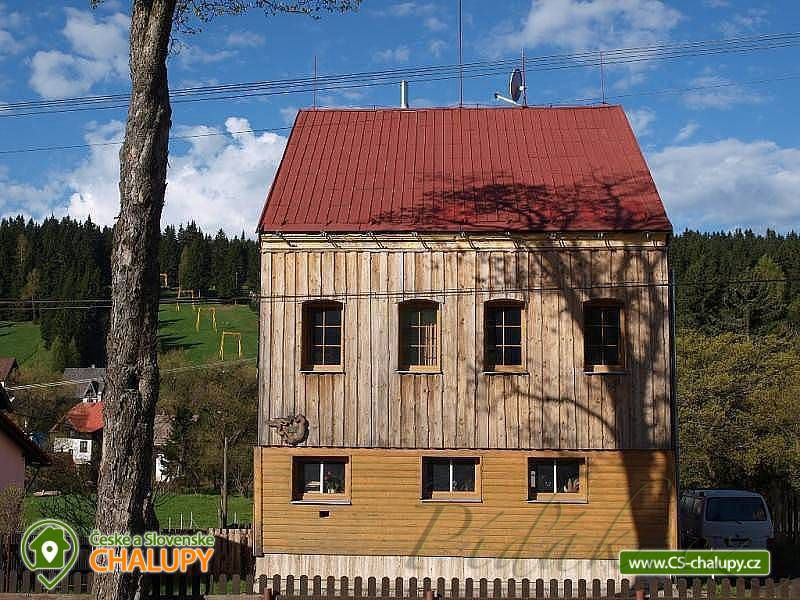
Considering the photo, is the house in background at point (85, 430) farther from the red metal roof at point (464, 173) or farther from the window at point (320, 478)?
the window at point (320, 478)

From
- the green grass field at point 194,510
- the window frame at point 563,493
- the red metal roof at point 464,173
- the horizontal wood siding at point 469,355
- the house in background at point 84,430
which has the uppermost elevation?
the red metal roof at point 464,173

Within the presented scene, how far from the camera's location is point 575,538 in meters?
16.5

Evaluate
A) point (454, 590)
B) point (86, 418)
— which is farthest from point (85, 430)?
point (454, 590)

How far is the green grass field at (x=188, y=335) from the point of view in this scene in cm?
9650

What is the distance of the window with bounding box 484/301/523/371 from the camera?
17234 mm

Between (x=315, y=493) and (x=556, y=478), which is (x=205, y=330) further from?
(x=556, y=478)

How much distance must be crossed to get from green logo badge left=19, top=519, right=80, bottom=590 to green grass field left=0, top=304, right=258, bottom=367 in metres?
75.7

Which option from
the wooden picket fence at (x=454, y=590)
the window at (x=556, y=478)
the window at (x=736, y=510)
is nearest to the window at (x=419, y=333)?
the window at (x=556, y=478)

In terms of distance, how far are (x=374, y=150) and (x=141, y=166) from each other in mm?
9586

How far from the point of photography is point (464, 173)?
61.2 feet

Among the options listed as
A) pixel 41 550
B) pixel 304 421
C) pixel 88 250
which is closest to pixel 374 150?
pixel 304 421

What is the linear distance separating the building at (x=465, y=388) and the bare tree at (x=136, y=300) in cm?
656

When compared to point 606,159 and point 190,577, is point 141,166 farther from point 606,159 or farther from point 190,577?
point 606,159

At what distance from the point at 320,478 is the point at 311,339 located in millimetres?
2767
